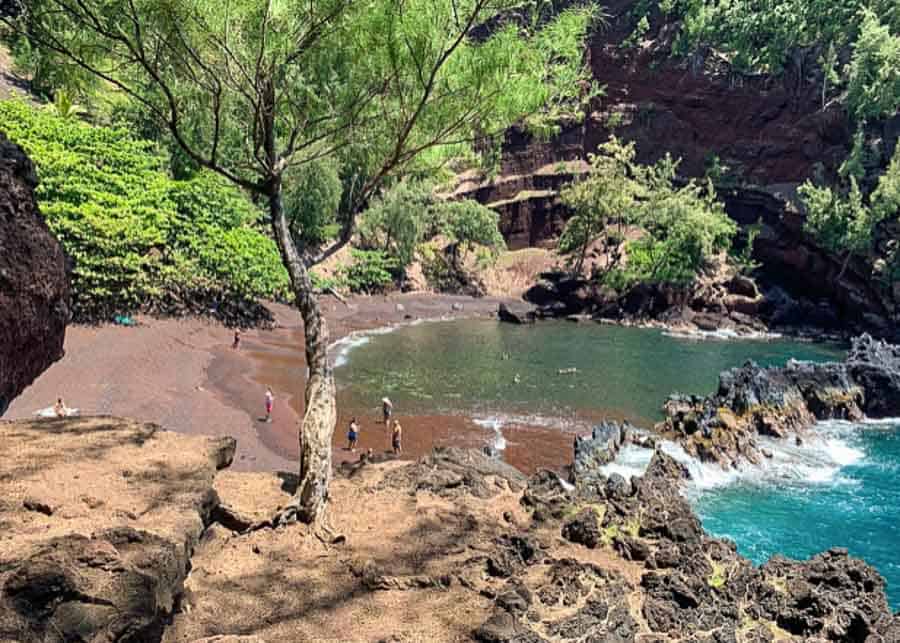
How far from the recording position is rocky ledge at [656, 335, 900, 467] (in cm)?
2416

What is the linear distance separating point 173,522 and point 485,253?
64.9m

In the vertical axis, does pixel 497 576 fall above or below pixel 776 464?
above

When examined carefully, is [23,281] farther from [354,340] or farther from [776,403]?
[354,340]

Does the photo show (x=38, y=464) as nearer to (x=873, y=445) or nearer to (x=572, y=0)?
(x=572, y=0)

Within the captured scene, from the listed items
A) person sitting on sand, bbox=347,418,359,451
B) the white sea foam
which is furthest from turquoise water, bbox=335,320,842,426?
person sitting on sand, bbox=347,418,359,451

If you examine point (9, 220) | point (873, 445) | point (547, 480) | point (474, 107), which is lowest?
point (873, 445)

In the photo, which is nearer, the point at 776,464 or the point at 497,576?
the point at 497,576

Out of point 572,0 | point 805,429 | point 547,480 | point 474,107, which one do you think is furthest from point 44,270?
point 805,429

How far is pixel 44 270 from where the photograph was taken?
25.2 feet

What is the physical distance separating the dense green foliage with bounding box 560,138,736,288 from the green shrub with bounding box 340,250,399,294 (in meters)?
20.9

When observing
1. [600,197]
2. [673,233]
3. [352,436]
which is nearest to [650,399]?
[352,436]

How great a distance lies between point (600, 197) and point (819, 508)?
4727 centimetres

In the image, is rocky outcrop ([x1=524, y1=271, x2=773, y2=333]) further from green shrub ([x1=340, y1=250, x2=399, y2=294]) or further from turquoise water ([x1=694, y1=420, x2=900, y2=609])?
turquoise water ([x1=694, y1=420, x2=900, y2=609])

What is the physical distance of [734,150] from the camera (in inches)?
2810
